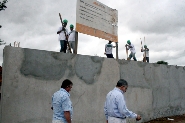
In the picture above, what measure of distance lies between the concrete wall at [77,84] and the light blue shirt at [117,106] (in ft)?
6.71

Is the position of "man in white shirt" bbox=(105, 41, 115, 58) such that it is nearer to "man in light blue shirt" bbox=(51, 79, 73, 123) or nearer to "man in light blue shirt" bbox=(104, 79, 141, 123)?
"man in light blue shirt" bbox=(104, 79, 141, 123)

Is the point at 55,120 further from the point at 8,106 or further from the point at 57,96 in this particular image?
the point at 8,106

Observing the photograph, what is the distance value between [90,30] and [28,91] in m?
3.40

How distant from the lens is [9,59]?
473cm

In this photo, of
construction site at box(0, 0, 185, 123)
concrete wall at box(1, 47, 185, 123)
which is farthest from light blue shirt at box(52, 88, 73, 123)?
concrete wall at box(1, 47, 185, 123)

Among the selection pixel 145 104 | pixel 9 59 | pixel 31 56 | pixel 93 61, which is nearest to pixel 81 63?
pixel 93 61

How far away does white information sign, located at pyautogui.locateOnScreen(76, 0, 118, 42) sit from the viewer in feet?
23.5

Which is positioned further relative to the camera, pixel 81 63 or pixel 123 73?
pixel 123 73

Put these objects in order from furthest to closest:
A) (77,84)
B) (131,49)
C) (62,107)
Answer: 1. (131,49)
2. (77,84)
3. (62,107)

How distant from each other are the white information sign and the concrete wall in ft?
4.30

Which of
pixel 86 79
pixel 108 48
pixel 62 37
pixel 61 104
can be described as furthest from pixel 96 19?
pixel 61 104

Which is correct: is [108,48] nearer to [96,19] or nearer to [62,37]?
[96,19]

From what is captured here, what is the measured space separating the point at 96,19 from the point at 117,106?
4670 mm

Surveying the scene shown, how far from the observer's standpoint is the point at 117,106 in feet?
12.3
